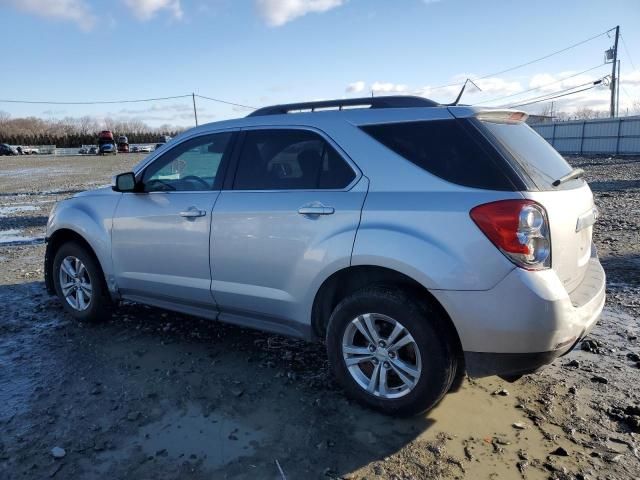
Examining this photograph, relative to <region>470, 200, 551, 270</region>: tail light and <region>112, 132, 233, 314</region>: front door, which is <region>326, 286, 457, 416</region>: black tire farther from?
<region>112, 132, 233, 314</region>: front door

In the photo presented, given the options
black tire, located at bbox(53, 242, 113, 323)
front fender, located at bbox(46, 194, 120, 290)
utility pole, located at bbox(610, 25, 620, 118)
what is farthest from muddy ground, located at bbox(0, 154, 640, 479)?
utility pole, located at bbox(610, 25, 620, 118)

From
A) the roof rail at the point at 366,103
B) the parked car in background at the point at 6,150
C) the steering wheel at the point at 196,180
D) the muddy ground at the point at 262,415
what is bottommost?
the muddy ground at the point at 262,415

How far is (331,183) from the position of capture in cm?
336

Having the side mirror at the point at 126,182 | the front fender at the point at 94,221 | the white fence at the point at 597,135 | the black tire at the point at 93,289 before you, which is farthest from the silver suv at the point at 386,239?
the white fence at the point at 597,135

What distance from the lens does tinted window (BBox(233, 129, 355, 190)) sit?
11.1 ft

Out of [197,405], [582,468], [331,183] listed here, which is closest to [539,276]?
[582,468]

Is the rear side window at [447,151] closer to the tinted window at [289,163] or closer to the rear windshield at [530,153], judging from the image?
the rear windshield at [530,153]

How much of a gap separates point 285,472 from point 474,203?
1784 mm

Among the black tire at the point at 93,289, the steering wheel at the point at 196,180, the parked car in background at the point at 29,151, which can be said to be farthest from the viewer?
the parked car in background at the point at 29,151

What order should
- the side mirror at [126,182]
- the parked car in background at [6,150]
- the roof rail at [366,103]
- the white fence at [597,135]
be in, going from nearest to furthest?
the roof rail at [366,103] < the side mirror at [126,182] < the white fence at [597,135] < the parked car in background at [6,150]

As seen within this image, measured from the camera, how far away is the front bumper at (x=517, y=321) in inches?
106

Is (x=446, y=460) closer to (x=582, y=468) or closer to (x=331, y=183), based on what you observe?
(x=582, y=468)

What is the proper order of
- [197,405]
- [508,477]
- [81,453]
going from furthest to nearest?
1. [197,405]
2. [81,453]
3. [508,477]

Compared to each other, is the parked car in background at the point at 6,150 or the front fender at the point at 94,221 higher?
the parked car in background at the point at 6,150
